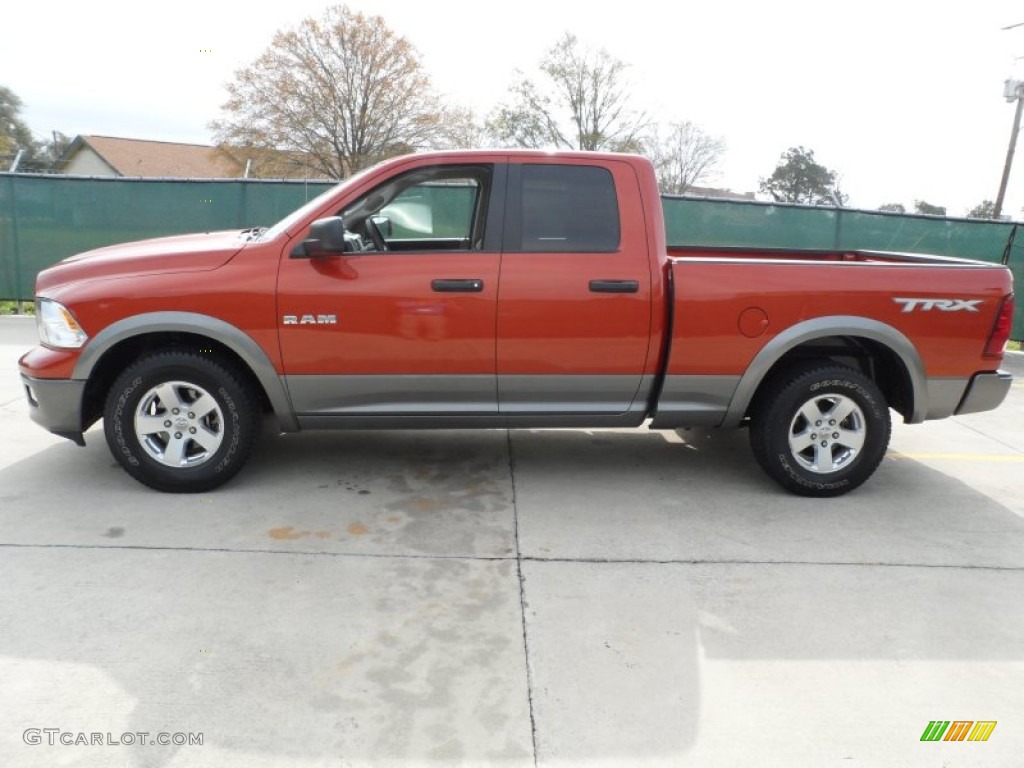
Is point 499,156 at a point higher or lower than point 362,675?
higher

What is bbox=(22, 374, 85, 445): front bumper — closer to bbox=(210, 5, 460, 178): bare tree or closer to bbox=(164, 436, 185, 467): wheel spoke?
bbox=(164, 436, 185, 467): wheel spoke

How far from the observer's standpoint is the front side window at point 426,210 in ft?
14.5

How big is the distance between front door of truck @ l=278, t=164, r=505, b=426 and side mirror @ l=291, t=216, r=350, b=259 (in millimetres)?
67

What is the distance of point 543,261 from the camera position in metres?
4.34

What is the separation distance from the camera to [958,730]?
2609mm

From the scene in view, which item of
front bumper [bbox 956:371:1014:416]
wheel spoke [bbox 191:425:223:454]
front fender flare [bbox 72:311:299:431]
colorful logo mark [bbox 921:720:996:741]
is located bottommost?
colorful logo mark [bbox 921:720:996:741]

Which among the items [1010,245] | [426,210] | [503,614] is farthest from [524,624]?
[1010,245]

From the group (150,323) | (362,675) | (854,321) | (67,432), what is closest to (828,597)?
(854,321)

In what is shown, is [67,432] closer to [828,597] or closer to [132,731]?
[132,731]

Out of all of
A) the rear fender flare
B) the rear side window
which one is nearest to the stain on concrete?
the rear side window

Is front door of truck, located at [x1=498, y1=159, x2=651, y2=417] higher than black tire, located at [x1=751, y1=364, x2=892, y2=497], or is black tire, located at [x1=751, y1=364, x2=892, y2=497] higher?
front door of truck, located at [x1=498, y1=159, x2=651, y2=417]

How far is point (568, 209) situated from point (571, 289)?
494 mm

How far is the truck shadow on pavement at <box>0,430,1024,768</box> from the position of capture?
2559mm

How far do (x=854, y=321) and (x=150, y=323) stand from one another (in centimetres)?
395
